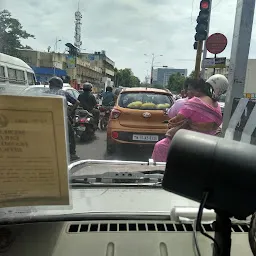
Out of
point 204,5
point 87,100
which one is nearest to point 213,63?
point 204,5

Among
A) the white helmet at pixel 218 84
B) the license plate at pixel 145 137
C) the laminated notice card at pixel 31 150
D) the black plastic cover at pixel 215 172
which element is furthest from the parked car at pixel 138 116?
the black plastic cover at pixel 215 172

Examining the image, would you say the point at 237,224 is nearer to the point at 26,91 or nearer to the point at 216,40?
the point at 26,91

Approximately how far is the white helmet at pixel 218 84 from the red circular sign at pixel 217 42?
200 mm

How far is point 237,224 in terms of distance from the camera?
1497 mm

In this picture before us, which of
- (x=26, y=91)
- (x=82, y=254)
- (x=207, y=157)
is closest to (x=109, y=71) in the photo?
(x=26, y=91)

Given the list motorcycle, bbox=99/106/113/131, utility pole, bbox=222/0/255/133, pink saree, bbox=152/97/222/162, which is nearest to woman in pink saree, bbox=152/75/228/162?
pink saree, bbox=152/97/222/162

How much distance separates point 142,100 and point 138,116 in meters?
0.76

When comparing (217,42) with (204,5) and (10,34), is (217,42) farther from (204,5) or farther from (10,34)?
(10,34)

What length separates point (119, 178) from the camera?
1.91 metres

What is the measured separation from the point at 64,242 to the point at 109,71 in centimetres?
134

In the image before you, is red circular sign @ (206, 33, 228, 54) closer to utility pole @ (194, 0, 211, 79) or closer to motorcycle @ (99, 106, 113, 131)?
utility pole @ (194, 0, 211, 79)

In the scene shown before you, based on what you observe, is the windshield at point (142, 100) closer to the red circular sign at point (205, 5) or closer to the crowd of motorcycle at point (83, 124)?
the crowd of motorcycle at point (83, 124)

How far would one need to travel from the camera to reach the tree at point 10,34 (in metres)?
1.22

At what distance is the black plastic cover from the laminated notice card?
479mm
